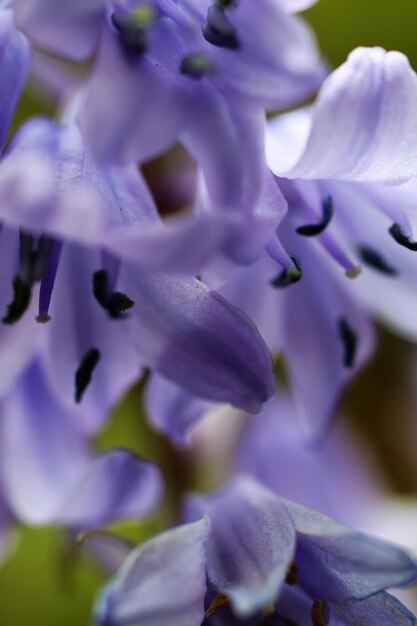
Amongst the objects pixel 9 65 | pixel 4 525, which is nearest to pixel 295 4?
pixel 9 65

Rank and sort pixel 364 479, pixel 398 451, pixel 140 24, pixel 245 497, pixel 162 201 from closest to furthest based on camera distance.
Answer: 1. pixel 140 24
2. pixel 245 497
3. pixel 162 201
4. pixel 364 479
5. pixel 398 451

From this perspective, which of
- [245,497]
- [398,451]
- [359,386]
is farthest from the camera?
[359,386]

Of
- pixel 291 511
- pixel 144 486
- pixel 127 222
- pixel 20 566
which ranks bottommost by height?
pixel 20 566

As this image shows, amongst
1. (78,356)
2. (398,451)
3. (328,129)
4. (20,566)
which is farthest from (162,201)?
(20,566)

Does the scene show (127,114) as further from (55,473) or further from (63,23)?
(55,473)

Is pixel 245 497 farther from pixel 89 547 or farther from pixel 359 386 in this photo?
pixel 359 386

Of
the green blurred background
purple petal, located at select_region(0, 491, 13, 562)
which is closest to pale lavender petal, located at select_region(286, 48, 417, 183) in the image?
purple petal, located at select_region(0, 491, 13, 562)

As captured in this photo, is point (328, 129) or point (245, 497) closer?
point (328, 129)
